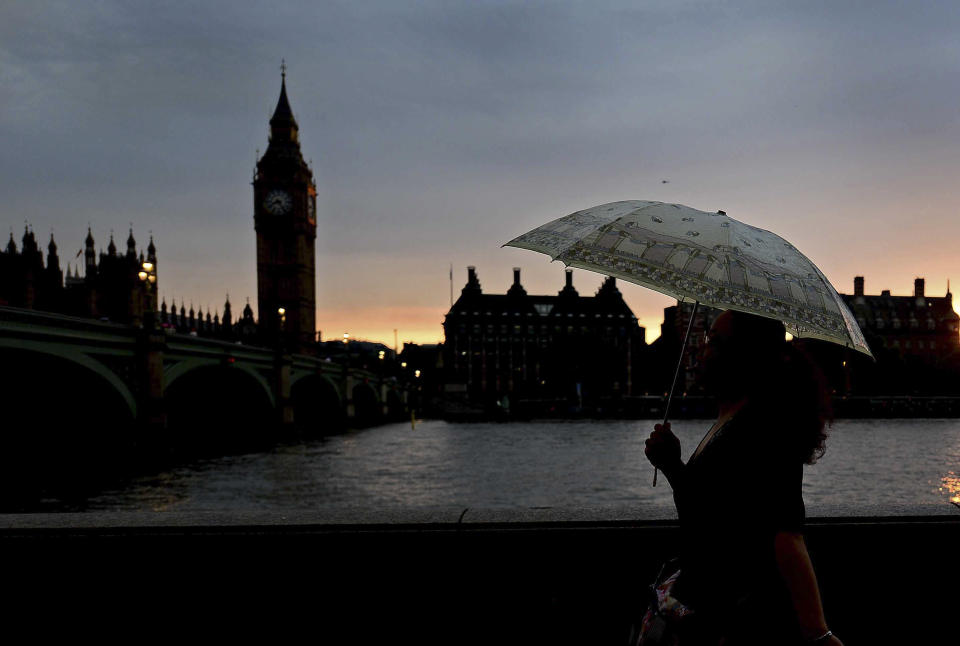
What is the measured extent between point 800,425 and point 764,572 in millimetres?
419

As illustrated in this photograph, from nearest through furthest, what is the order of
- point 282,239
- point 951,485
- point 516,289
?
point 951,485 < point 282,239 < point 516,289

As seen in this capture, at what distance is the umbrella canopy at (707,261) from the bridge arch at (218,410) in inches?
1480

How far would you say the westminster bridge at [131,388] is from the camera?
26906 mm

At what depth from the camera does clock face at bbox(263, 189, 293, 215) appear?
131 m

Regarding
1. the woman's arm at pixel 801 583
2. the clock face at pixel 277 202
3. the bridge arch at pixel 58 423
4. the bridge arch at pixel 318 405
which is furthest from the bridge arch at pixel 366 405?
the woman's arm at pixel 801 583

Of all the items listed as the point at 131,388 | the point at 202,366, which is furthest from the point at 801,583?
the point at 202,366

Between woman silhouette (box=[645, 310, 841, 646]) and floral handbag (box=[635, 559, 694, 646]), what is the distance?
20 mm

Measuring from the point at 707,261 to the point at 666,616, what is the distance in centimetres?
127

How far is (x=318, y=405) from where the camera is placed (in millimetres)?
76438

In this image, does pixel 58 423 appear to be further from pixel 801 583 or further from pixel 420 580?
Result: pixel 801 583

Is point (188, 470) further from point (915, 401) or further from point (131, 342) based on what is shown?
point (915, 401)

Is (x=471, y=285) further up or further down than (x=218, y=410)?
further up

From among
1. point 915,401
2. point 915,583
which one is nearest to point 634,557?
point 915,583

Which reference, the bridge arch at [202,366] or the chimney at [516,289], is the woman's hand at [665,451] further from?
the chimney at [516,289]
